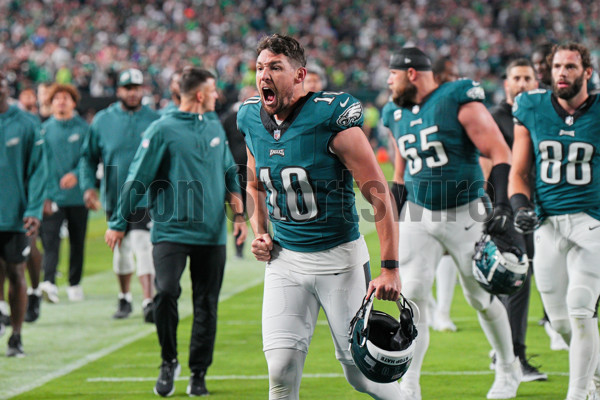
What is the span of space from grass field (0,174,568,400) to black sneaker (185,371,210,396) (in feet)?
0.17

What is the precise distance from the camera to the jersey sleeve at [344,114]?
4066 mm

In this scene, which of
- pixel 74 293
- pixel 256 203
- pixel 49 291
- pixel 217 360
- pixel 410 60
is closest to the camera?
pixel 256 203

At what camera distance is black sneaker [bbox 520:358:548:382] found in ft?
19.8

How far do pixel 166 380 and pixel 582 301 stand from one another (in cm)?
254

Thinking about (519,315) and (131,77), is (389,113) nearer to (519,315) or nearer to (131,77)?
(519,315)

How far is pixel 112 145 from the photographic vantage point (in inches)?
329

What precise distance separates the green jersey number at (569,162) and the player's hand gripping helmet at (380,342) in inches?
63.7

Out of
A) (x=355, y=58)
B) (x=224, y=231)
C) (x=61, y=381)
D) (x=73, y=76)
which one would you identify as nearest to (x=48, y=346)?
(x=61, y=381)

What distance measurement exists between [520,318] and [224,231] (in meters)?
2.08

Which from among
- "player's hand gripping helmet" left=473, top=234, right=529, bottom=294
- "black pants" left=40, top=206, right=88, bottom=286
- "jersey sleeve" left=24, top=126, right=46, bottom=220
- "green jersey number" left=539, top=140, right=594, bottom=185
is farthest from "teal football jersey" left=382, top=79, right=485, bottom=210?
"black pants" left=40, top=206, right=88, bottom=286

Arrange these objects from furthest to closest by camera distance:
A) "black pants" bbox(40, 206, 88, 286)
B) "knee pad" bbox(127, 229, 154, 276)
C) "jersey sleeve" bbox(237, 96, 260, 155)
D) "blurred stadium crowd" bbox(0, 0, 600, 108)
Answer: "blurred stadium crowd" bbox(0, 0, 600, 108) → "black pants" bbox(40, 206, 88, 286) → "knee pad" bbox(127, 229, 154, 276) → "jersey sleeve" bbox(237, 96, 260, 155)

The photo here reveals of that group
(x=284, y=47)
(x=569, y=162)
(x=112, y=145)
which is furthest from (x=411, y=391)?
(x=112, y=145)

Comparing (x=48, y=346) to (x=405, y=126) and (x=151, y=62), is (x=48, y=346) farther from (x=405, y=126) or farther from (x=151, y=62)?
(x=151, y=62)

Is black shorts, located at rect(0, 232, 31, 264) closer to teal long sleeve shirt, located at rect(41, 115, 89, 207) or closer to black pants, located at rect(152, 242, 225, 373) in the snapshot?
black pants, located at rect(152, 242, 225, 373)
